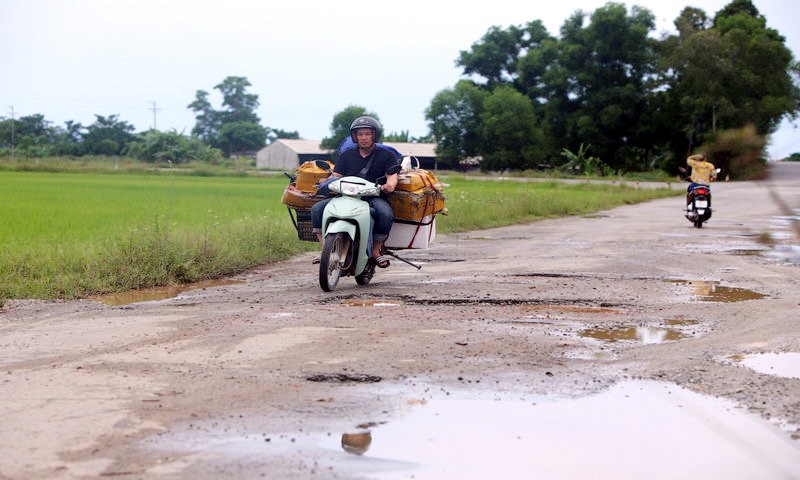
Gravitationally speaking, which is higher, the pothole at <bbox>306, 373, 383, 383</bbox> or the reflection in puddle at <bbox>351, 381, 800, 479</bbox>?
the reflection in puddle at <bbox>351, 381, 800, 479</bbox>

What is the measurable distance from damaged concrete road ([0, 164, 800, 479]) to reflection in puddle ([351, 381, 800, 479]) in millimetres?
43

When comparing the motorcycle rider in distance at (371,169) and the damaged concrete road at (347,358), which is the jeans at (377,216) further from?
the damaged concrete road at (347,358)

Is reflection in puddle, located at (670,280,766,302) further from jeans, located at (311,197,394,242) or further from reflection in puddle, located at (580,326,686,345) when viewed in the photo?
jeans, located at (311,197,394,242)

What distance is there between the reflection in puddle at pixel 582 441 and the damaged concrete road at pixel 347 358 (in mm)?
43

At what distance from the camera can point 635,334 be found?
6.77 m

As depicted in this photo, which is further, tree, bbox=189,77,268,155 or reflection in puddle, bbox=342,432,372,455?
tree, bbox=189,77,268,155

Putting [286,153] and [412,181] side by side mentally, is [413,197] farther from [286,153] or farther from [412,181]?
[286,153]

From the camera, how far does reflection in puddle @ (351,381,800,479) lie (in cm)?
378

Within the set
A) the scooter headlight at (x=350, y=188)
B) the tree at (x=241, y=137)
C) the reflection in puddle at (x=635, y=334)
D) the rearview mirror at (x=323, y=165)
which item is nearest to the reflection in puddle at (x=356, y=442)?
the reflection in puddle at (x=635, y=334)

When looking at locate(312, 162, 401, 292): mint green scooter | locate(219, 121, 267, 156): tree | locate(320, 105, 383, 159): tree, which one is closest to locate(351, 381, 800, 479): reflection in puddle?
locate(312, 162, 401, 292): mint green scooter

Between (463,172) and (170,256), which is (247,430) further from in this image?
(463,172)

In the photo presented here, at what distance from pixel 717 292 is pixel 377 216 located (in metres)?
3.30

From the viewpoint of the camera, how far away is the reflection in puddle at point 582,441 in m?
3.78

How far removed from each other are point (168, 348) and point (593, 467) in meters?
3.06
